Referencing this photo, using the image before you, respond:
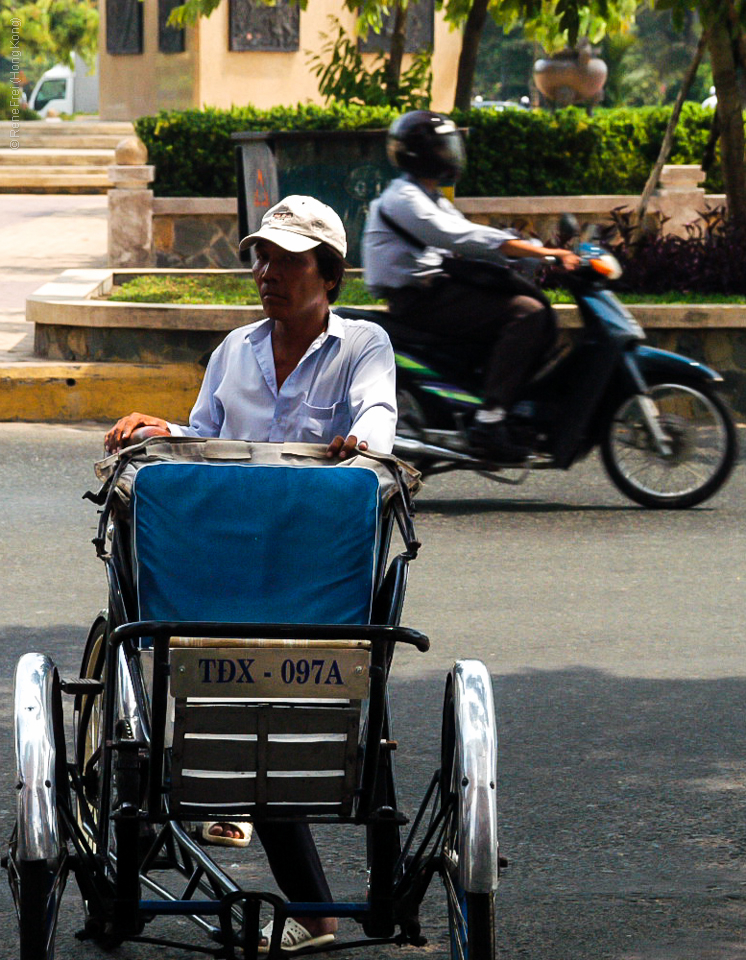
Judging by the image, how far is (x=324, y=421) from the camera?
12.0 feet

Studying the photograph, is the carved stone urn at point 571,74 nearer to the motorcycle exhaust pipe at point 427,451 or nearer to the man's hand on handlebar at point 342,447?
the motorcycle exhaust pipe at point 427,451

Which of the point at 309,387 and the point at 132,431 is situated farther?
the point at 309,387

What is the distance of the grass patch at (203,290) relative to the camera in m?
12.2

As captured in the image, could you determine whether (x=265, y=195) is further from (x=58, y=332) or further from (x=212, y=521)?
(x=212, y=521)

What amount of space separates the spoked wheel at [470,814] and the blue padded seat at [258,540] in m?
0.27

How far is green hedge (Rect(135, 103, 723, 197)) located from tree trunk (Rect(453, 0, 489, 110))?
0.86 meters

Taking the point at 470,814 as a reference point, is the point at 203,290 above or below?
below

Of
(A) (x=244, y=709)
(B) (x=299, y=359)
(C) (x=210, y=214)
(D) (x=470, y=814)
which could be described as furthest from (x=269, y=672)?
(C) (x=210, y=214)

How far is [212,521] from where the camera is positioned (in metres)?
3.12

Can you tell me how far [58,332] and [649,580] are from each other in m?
5.56

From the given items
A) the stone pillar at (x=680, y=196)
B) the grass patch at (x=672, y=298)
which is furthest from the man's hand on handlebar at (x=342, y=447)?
the stone pillar at (x=680, y=196)

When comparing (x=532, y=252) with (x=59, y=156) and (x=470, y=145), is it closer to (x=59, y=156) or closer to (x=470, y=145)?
(x=470, y=145)

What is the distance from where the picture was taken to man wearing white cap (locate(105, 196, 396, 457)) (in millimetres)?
3596

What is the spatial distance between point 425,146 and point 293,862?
18.2ft
